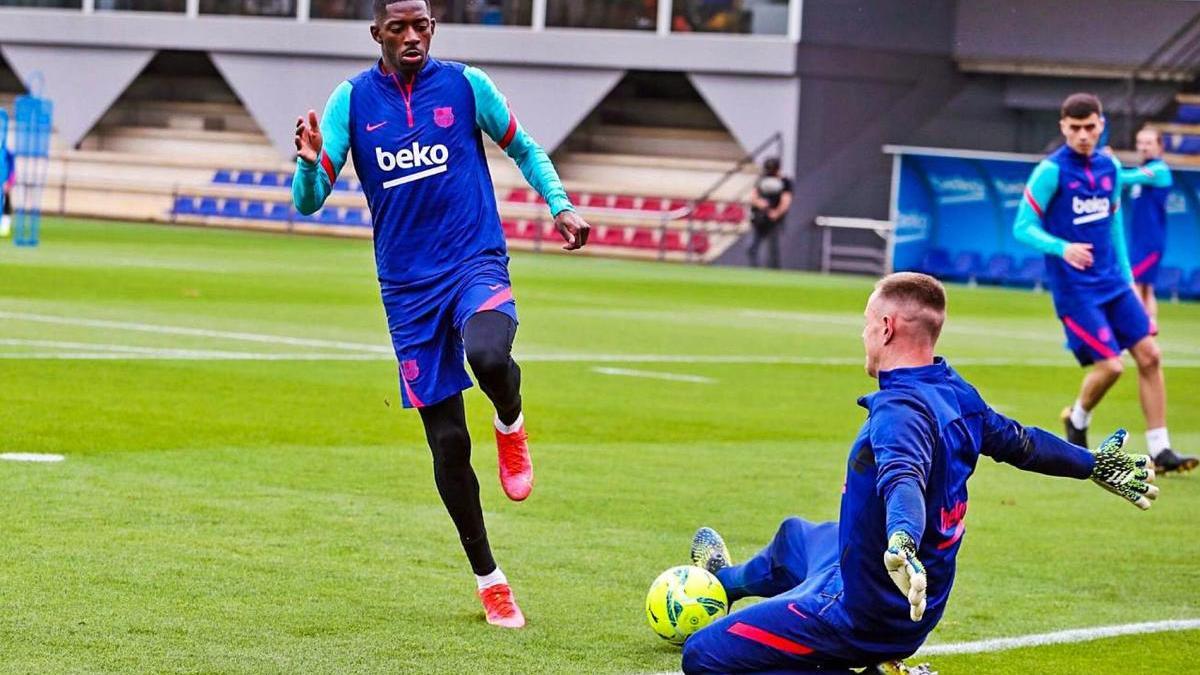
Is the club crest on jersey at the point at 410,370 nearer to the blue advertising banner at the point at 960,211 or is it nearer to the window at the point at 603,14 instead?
the blue advertising banner at the point at 960,211

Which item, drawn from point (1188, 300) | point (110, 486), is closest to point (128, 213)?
point (1188, 300)

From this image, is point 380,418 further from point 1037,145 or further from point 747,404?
point 1037,145

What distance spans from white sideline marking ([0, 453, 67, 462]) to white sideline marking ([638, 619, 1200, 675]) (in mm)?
5287

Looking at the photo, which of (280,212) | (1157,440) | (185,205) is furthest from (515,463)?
(185,205)

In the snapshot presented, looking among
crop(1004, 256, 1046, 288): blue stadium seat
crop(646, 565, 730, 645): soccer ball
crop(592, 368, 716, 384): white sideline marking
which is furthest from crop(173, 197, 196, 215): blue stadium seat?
crop(646, 565, 730, 645): soccer ball

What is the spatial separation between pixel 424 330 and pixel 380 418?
6.20 metres

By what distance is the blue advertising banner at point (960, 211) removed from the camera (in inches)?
1502

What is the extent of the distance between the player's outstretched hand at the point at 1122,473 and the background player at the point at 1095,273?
695 cm

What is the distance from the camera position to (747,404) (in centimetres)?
1557

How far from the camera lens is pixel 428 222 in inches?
298

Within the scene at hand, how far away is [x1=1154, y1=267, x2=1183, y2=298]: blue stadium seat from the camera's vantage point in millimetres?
35750

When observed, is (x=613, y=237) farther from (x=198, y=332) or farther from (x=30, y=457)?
(x=30, y=457)

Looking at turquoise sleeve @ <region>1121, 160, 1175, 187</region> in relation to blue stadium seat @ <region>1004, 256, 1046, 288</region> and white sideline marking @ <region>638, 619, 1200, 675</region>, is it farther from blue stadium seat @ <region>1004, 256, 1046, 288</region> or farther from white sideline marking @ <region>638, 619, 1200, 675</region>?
blue stadium seat @ <region>1004, 256, 1046, 288</region>

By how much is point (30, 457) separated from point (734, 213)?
31.4 m
